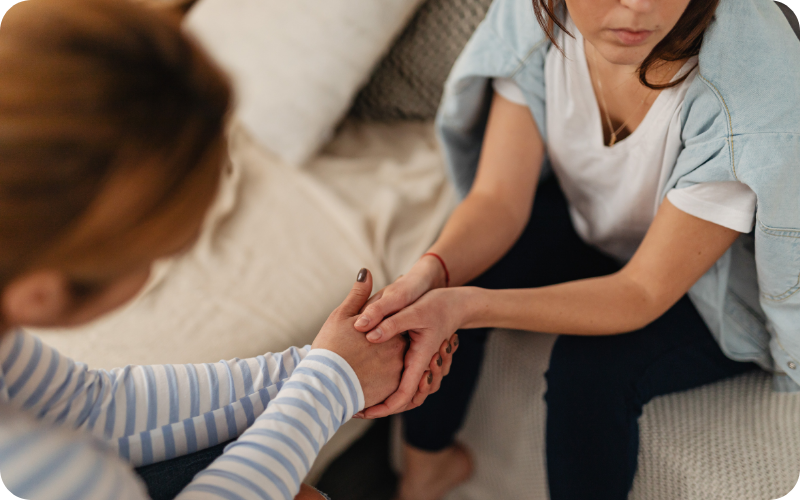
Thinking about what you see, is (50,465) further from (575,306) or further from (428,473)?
(428,473)

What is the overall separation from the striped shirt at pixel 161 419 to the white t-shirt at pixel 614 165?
0.50 m

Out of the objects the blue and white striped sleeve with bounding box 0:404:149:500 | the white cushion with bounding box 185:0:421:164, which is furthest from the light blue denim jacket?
the blue and white striped sleeve with bounding box 0:404:149:500

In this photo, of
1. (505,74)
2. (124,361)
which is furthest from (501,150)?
(124,361)

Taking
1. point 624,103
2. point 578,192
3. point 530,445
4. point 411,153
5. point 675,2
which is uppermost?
point 675,2

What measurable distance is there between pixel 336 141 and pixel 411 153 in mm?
187

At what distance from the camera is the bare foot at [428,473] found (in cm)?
107

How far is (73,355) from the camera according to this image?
900 mm

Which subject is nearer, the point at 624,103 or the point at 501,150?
the point at 624,103

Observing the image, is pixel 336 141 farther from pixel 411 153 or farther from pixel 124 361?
pixel 124 361

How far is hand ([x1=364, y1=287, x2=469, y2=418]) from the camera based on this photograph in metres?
0.75

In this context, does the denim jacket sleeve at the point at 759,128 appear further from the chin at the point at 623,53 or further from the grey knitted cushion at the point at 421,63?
the grey knitted cushion at the point at 421,63

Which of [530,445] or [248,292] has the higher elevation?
[248,292]

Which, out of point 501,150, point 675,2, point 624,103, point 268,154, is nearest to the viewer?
point 675,2

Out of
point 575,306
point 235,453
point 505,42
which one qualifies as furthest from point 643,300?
point 235,453
